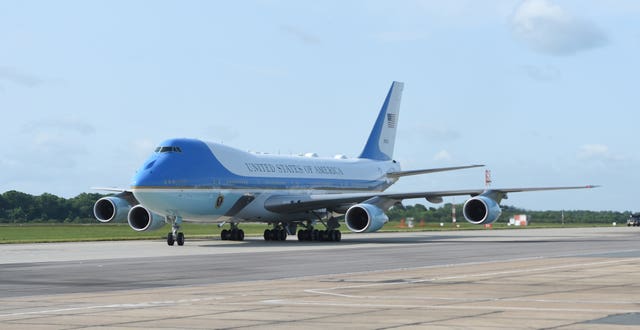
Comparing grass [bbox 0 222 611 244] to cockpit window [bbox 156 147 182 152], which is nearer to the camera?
cockpit window [bbox 156 147 182 152]

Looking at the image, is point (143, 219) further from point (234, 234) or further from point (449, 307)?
point (449, 307)

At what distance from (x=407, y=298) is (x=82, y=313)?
18.0 feet

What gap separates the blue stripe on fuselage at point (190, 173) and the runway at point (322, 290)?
8209 millimetres

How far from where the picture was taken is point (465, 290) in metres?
19.0

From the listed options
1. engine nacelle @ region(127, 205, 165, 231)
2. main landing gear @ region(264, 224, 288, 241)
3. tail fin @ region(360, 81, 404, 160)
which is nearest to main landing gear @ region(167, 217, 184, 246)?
engine nacelle @ region(127, 205, 165, 231)

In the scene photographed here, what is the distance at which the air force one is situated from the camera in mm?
42312

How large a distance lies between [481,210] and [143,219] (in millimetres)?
15534

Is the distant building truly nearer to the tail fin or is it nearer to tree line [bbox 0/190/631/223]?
tree line [bbox 0/190/631/223]

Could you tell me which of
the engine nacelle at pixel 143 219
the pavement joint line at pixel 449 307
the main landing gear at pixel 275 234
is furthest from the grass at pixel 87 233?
the pavement joint line at pixel 449 307

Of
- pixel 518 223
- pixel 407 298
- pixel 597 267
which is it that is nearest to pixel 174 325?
pixel 407 298

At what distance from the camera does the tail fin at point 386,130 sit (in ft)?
200

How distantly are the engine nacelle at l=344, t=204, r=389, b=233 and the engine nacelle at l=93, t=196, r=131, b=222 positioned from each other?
1048 centimetres

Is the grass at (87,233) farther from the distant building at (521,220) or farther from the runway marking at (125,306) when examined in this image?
the runway marking at (125,306)

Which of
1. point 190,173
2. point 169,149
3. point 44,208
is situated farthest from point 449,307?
point 44,208
